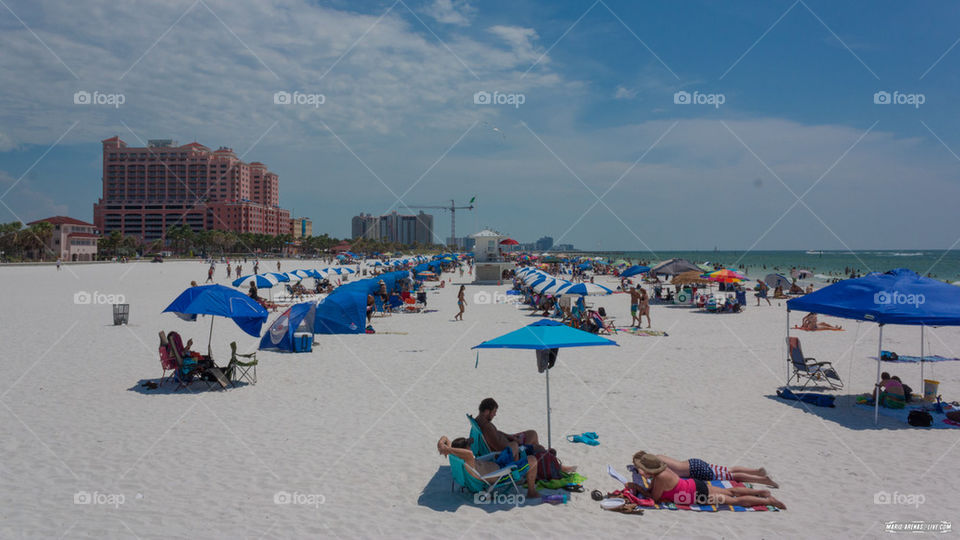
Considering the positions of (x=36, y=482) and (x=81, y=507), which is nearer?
(x=81, y=507)

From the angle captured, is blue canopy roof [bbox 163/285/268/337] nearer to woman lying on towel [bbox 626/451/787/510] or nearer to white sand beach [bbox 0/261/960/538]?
white sand beach [bbox 0/261/960/538]

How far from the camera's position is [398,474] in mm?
5754

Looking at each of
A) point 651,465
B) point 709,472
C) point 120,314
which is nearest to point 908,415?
point 709,472

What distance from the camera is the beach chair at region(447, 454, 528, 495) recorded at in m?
5.17

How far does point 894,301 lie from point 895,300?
41 mm

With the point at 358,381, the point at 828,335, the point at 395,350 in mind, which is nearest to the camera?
the point at 358,381

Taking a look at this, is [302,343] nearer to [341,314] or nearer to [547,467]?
[341,314]

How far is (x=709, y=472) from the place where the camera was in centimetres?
530

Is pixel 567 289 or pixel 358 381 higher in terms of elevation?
pixel 567 289

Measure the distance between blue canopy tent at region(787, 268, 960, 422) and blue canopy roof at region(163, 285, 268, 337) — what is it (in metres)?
9.17

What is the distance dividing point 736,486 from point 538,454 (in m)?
1.87

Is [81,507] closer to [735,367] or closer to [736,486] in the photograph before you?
[736,486]

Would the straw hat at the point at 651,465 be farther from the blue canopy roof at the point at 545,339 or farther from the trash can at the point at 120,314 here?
the trash can at the point at 120,314

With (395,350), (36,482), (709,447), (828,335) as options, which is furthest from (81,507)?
(828,335)
